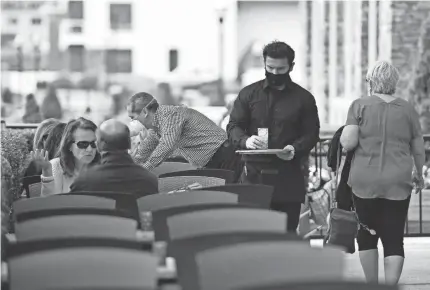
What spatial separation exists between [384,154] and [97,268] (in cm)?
365

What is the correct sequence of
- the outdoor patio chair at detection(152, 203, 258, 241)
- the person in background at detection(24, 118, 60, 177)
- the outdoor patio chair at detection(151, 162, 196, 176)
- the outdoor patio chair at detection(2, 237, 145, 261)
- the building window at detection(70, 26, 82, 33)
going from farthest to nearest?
the building window at detection(70, 26, 82, 33), the outdoor patio chair at detection(151, 162, 196, 176), the person in background at detection(24, 118, 60, 177), the outdoor patio chair at detection(152, 203, 258, 241), the outdoor patio chair at detection(2, 237, 145, 261)

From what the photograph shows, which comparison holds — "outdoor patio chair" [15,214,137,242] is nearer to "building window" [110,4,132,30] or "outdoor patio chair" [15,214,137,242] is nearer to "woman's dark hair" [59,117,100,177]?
"woman's dark hair" [59,117,100,177]

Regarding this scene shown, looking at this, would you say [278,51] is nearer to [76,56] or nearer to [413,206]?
[413,206]

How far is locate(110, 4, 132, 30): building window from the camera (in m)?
49.9

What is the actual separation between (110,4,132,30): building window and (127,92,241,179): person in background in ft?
129

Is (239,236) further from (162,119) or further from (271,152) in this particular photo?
(162,119)

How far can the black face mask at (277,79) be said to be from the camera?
7.93 m

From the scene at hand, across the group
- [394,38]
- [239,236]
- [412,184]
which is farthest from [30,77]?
[239,236]

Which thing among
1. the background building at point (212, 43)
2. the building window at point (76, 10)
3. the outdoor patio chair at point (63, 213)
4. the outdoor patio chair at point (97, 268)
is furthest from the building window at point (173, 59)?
the outdoor patio chair at point (97, 268)

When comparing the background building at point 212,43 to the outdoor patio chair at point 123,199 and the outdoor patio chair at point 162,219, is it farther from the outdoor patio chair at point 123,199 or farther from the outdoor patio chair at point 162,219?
the outdoor patio chair at point 162,219

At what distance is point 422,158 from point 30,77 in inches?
1258

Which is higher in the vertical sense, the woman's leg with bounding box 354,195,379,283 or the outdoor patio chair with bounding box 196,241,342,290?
the outdoor patio chair with bounding box 196,241,342,290

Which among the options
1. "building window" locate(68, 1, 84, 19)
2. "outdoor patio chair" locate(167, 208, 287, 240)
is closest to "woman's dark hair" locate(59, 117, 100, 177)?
"outdoor patio chair" locate(167, 208, 287, 240)

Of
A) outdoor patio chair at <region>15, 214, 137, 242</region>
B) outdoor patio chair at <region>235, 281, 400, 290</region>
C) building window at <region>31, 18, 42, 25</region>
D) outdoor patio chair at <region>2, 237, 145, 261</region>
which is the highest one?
building window at <region>31, 18, 42, 25</region>
